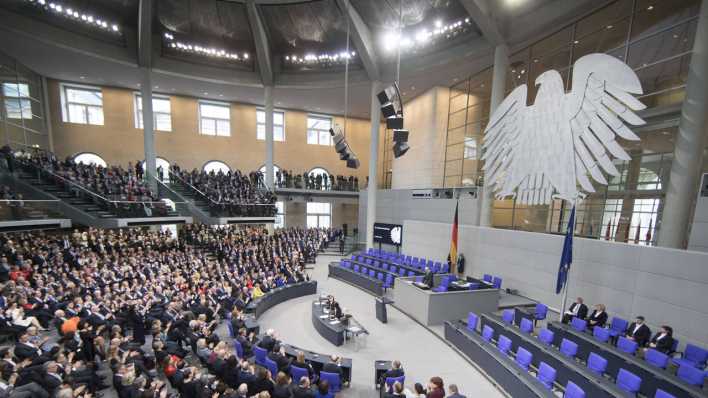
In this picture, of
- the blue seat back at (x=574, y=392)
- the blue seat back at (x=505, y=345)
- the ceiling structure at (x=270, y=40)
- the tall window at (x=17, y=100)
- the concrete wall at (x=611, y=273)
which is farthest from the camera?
the tall window at (x=17, y=100)

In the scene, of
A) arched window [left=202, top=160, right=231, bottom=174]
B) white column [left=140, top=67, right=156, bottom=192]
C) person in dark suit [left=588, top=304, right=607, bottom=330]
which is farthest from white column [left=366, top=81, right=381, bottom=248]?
white column [left=140, top=67, right=156, bottom=192]

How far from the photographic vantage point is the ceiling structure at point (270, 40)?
14273mm

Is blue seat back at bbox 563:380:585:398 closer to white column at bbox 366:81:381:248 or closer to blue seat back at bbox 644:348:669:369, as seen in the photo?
blue seat back at bbox 644:348:669:369

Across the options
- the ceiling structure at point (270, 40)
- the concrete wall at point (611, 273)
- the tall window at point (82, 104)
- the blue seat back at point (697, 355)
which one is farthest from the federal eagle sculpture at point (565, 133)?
the tall window at point (82, 104)

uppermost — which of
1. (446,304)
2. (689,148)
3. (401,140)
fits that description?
(401,140)

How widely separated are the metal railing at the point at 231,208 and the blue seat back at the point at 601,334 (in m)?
16.0

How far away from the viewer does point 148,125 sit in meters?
19.3

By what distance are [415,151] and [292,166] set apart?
12.8 m

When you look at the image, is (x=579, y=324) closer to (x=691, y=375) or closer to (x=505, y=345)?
(x=691, y=375)

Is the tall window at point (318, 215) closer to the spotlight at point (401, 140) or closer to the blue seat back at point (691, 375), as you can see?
the spotlight at point (401, 140)

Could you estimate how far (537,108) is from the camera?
36.8 ft

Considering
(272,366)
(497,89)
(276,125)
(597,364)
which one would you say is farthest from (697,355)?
(276,125)

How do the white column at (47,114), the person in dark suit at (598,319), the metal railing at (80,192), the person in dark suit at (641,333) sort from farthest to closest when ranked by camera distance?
1. the white column at (47,114)
2. the metal railing at (80,192)
3. the person in dark suit at (598,319)
4. the person in dark suit at (641,333)

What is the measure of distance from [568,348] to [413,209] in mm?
12852
